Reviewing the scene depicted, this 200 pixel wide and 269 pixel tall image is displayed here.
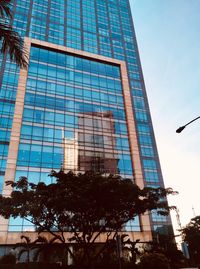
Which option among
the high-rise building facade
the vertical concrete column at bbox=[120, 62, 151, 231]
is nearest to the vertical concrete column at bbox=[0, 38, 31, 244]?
the high-rise building facade

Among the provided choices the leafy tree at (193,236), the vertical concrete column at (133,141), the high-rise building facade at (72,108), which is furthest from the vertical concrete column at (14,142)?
the leafy tree at (193,236)

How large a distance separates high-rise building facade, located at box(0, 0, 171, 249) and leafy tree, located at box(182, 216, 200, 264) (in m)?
18.7

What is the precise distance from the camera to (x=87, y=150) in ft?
131

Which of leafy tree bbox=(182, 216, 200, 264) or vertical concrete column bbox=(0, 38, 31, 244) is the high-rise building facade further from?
leafy tree bbox=(182, 216, 200, 264)

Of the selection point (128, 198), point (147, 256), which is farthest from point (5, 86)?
point (147, 256)

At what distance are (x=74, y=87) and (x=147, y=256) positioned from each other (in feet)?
106

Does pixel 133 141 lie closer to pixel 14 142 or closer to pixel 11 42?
pixel 14 142

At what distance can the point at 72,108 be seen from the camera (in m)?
43.0

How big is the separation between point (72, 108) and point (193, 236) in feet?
132

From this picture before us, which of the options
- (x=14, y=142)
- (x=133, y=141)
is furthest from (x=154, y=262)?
(x=14, y=142)

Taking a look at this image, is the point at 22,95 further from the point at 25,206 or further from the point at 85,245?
the point at 85,245

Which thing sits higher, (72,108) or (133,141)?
(72,108)

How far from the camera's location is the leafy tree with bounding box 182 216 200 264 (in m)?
52.2

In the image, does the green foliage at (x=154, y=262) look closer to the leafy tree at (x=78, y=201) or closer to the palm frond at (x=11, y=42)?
the leafy tree at (x=78, y=201)
